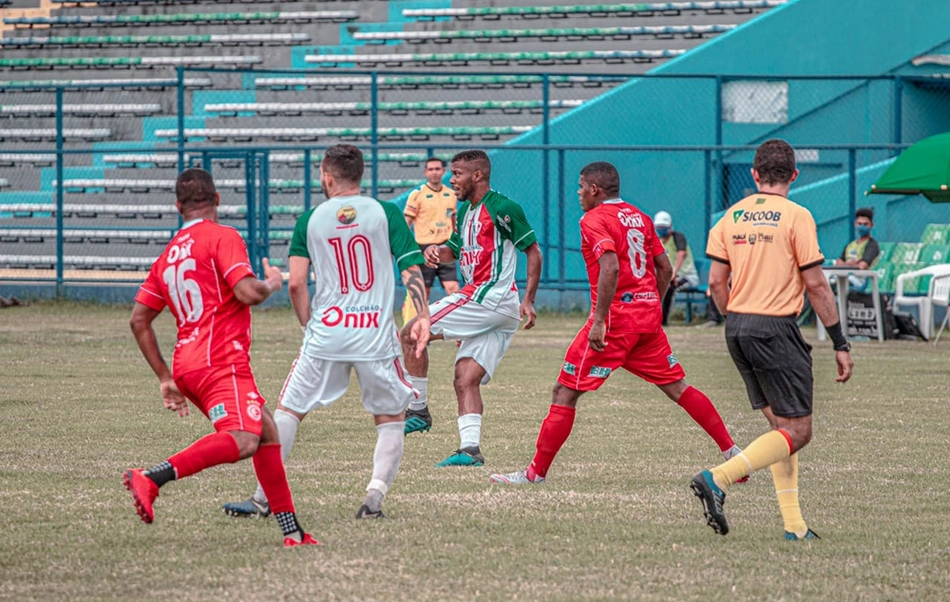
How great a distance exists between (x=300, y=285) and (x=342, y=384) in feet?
1.64

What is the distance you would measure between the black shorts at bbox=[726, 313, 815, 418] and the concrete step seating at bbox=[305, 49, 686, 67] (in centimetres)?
1828

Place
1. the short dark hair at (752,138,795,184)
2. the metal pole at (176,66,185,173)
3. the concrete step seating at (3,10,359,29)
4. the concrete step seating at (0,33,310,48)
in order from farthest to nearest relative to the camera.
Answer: the concrete step seating at (3,10,359,29) < the concrete step seating at (0,33,310,48) < the metal pole at (176,66,185,173) < the short dark hair at (752,138,795,184)

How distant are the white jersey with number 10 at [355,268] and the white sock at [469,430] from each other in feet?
6.38

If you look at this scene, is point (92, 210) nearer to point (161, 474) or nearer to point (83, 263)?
point (83, 263)

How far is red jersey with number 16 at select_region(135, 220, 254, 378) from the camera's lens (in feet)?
19.0

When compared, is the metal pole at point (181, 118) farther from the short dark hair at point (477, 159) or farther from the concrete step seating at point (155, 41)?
the short dark hair at point (477, 159)

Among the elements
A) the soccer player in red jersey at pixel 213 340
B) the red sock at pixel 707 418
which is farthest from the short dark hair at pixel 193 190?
the red sock at pixel 707 418

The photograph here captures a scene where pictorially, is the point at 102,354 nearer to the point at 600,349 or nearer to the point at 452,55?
the point at 600,349

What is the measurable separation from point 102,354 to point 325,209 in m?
8.91

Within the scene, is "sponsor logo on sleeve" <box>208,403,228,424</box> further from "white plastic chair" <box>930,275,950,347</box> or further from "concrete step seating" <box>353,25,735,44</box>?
"concrete step seating" <box>353,25,735,44</box>

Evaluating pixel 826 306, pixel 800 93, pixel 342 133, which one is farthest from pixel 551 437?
pixel 342 133

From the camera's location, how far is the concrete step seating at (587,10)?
24.8 m

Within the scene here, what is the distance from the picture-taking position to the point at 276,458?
589 cm

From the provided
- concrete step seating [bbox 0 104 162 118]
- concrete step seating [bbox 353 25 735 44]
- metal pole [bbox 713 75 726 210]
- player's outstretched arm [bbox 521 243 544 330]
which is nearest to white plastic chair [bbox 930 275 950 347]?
metal pole [bbox 713 75 726 210]
